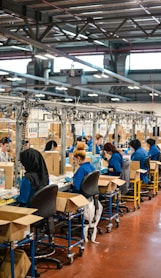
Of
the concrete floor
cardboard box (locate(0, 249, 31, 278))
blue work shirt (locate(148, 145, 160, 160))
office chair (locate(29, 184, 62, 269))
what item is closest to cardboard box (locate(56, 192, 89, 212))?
office chair (locate(29, 184, 62, 269))

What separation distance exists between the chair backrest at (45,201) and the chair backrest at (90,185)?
762mm

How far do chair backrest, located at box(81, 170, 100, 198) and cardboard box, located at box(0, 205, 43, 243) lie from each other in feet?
3.64

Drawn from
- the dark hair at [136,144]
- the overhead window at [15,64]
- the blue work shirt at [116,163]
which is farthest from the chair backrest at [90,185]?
the overhead window at [15,64]

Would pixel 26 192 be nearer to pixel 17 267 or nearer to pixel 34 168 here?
pixel 34 168

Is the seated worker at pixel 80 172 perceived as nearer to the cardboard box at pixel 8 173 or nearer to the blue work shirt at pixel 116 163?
the cardboard box at pixel 8 173

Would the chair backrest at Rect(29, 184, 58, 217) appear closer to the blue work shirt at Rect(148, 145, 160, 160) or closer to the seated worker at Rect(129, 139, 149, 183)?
the seated worker at Rect(129, 139, 149, 183)

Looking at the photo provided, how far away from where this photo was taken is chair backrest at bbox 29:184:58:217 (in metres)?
3.57

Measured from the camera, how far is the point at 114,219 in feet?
19.2

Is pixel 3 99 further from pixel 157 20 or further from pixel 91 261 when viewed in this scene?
pixel 157 20

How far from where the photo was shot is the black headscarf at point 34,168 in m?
3.77

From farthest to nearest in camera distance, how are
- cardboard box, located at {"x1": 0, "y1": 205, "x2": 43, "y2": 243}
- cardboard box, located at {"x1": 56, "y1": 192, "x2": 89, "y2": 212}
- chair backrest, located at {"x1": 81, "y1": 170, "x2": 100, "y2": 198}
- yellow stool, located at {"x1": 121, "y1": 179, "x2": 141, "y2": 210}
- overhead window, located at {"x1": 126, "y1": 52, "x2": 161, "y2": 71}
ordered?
1. overhead window, located at {"x1": 126, "y1": 52, "x2": 161, "y2": 71}
2. yellow stool, located at {"x1": 121, "y1": 179, "x2": 141, "y2": 210}
3. chair backrest, located at {"x1": 81, "y1": 170, "x2": 100, "y2": 198}
4. cardboard box, located at {"x1": 56, "y1": 192, "x2": 89, "y2": 212}
5. cardboard box, located at {"x1": 0, "y1": 205, "x2": 43, "y2": 243}

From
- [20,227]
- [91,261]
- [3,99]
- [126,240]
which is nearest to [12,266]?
[20,227]

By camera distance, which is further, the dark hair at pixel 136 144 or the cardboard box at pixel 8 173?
the dark hair at pixel 136 144

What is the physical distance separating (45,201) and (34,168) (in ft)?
1.22
